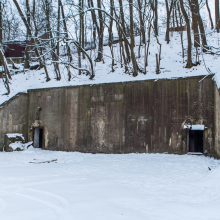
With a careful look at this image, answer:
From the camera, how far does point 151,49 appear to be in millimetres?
19484

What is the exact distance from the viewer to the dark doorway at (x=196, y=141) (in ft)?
43.4

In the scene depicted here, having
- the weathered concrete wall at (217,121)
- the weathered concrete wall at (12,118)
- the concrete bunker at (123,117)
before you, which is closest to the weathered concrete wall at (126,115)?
the concrete bunker at (123,117)

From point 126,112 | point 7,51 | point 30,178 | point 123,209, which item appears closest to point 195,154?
point 126,112

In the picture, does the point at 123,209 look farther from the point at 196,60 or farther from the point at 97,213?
the point at 196,60

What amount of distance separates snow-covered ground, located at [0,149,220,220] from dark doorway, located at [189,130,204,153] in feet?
4.13

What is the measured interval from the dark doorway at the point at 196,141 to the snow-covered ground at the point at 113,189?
126 cm

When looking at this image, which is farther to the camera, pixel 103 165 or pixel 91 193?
pixel 103 165

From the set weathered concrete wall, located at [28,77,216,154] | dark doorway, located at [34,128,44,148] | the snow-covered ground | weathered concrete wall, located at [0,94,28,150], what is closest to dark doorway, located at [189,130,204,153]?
weathered concrete wall, located at [28,77,216,154]

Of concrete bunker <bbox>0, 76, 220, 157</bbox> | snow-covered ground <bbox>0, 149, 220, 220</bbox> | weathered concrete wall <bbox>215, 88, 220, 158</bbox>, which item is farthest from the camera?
concrete bunker <bbox>0, 76, 220, 157</bbox>

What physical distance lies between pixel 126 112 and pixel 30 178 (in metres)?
5.98

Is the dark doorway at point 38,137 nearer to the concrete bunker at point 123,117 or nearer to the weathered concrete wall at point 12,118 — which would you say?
the concrete bunker at point 123,117

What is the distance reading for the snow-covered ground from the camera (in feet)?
17.9

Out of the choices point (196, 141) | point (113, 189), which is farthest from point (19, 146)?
point (113, 189)

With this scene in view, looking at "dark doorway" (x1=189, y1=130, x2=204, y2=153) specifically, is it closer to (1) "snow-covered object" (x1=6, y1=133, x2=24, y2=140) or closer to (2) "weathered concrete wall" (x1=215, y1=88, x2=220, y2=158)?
(2) "weathered concrete wall" (x1=215, y1=88, x2=220, y2=158)
